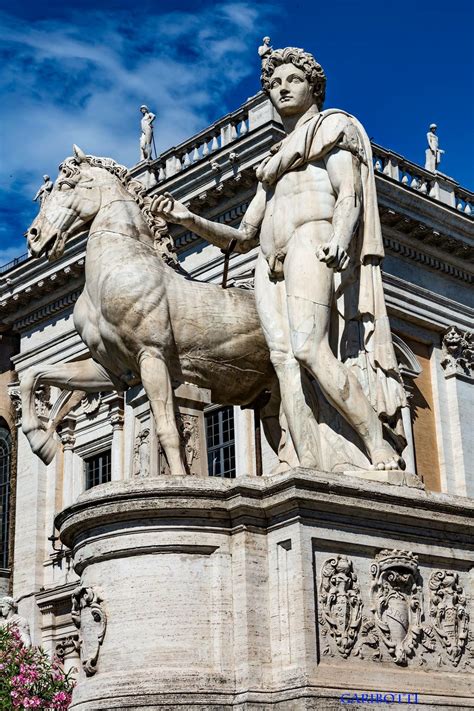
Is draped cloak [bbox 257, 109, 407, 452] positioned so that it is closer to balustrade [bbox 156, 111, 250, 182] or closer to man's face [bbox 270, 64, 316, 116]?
man's face [bbox 270, 64, 316, 116]

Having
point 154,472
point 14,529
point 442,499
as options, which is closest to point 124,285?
point 154,472

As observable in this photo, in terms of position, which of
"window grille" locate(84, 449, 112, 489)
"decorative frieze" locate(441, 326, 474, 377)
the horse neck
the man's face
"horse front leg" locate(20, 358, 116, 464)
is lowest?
"horse front leg" locate(20, 358, 116, 464)

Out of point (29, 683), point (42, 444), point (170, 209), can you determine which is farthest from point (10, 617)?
point (170, 209)

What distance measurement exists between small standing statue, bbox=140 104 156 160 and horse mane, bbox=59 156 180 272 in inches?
756

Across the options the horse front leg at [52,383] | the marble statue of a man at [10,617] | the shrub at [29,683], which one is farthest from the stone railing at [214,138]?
the horse front leg at [52,383]

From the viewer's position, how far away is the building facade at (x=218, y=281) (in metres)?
28.6

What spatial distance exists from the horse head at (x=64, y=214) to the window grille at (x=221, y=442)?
1608 cm

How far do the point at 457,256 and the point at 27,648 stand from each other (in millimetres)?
18865

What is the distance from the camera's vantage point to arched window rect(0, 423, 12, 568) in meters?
35.5

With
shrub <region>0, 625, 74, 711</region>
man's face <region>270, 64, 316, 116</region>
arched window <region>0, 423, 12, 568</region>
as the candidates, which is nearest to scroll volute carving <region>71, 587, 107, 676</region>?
shrub <region>0, 625, 74, 711</region>

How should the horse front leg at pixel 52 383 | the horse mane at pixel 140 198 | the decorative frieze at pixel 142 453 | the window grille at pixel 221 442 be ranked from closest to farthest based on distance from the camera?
the decorative frieze at pixel 142 453, the horse front leg at pixel 52 383, the horse mane at pixel 140 198, the window grille at pixel 221 442

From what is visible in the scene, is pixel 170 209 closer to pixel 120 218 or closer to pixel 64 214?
pixel 120 218

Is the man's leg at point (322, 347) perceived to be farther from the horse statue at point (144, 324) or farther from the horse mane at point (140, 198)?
the horse mane at point (140, 198)

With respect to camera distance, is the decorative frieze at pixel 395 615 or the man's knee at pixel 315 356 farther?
the man's knee at pixel 315 356
